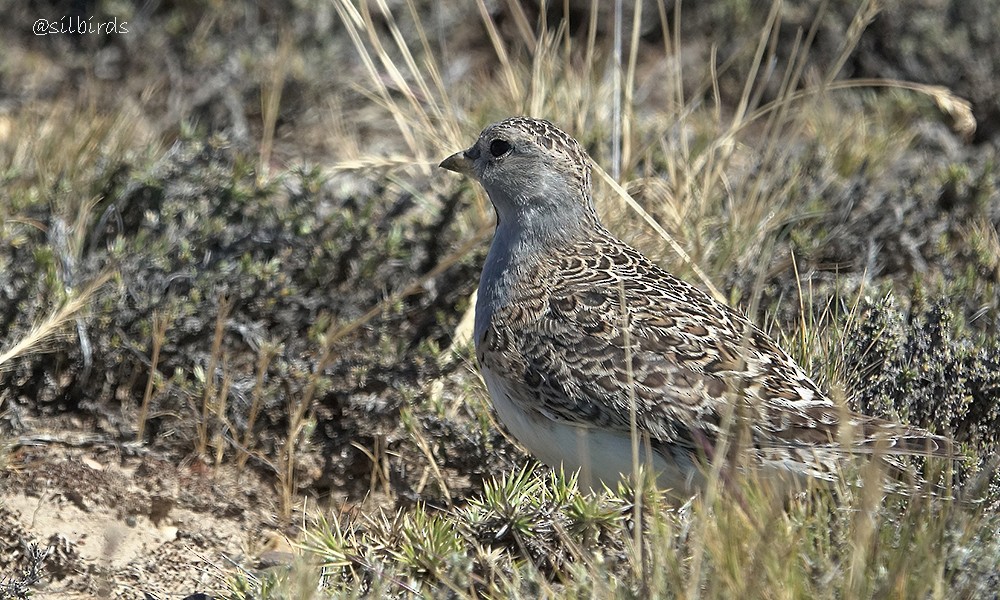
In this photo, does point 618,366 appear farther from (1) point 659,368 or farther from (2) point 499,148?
(2) point 499,148

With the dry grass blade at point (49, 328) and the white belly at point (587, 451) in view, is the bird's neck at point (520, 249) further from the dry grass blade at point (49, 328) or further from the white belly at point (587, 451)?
the dry grass blade at point (49, 328)

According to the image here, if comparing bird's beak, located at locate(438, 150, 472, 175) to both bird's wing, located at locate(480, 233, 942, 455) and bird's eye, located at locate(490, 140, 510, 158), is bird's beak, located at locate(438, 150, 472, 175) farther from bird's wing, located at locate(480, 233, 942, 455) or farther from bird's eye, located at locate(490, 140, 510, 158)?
bird's wing, located at locate(480, 233, 942, 455)

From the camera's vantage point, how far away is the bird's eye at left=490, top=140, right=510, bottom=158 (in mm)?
4797

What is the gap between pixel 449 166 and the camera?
4.97 m

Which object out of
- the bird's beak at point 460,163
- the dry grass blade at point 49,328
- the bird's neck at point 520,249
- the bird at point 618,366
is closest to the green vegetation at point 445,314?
the dry grass blade at point 49,328

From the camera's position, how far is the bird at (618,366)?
3.85 metres

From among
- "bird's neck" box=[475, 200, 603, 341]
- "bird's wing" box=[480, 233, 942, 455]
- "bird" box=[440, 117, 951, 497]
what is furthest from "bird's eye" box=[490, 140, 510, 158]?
"bird's wing" box=[480, 233, 942, 455]

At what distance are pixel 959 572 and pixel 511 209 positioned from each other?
7.28 ft

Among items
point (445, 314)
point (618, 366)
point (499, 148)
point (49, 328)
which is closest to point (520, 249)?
point (499, 148)

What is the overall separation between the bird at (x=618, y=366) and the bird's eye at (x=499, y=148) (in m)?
0.05

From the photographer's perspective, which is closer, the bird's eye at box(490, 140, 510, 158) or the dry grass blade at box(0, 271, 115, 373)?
the dry grass blade at box(0, 271, 115, 373)

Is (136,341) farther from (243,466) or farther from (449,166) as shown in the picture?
(449,166)

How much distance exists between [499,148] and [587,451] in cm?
138

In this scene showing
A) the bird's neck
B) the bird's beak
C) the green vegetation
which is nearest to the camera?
the green vegetation
